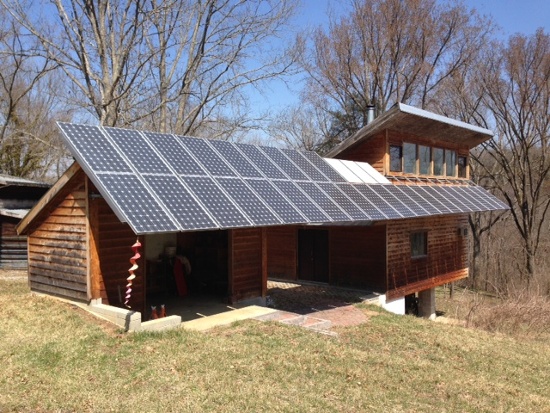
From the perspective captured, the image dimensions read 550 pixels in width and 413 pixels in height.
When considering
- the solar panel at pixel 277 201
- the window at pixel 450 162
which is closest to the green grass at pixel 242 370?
the solar panel at pixel 277 201

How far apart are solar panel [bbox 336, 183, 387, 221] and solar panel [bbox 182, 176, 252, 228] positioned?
13.1 feet

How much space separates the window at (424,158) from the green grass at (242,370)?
10267mm

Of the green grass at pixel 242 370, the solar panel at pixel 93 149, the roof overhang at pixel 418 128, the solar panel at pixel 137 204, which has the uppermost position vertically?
the roof overhang at pixel 418 128

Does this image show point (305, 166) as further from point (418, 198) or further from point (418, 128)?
point (418, 128)

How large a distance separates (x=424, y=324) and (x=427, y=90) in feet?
67.1

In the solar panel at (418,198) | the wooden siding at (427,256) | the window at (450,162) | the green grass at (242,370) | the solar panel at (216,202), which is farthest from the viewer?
the window at (450,162)

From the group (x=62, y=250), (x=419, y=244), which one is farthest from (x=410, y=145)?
(x=62, y=250)

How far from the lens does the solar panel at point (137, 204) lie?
7383 mm

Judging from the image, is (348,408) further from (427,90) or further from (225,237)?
(427,90)

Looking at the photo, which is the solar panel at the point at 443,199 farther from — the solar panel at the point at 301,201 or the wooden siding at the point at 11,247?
the wooden siding at the point at 11,247

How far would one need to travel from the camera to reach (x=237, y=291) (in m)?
11.4

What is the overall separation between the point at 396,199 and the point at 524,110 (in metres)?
15.1

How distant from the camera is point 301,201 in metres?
11.1

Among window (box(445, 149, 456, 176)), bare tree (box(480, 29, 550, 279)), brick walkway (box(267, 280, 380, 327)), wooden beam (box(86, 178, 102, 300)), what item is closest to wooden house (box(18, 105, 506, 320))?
wooden beam (box(86, 178, 102, 300))
